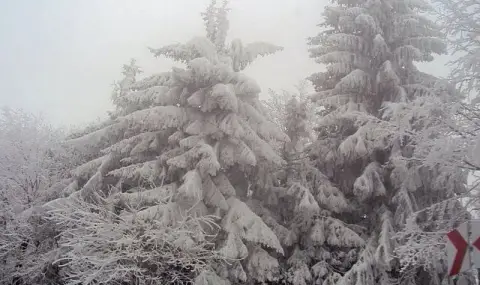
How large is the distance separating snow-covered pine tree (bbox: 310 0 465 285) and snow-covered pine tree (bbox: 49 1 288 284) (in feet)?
7.53

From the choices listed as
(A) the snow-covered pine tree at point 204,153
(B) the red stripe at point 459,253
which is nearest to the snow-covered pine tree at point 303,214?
(A) the snow-covered pine tree at point 204,153

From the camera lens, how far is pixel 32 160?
62.7 feet

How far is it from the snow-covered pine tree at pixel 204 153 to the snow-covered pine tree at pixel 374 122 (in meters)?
2.30

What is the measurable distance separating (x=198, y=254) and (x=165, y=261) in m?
0.99

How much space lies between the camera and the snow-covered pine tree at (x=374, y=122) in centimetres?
1215

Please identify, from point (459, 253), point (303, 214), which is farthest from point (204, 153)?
point (459, 253)

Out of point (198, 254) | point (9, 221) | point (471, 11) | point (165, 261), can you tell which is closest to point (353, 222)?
point (198, 254)

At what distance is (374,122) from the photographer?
495 inches

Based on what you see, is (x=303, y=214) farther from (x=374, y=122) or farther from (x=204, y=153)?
(x=204, y=153)

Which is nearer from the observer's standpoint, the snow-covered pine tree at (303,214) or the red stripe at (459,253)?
the red stripe at (459,253)

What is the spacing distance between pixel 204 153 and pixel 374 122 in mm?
5233

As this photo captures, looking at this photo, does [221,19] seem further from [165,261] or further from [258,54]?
[165,261]

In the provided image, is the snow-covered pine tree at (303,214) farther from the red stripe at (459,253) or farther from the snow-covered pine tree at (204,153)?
the red stripe at (459,253)

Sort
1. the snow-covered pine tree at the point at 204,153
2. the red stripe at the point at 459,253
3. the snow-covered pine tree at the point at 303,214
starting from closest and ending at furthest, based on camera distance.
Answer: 1. the red stripe at the point at 459,253
2. the snow-covered pine tree at the point at 204,153
3. the snow-covered pine tree at the point at 303,214
